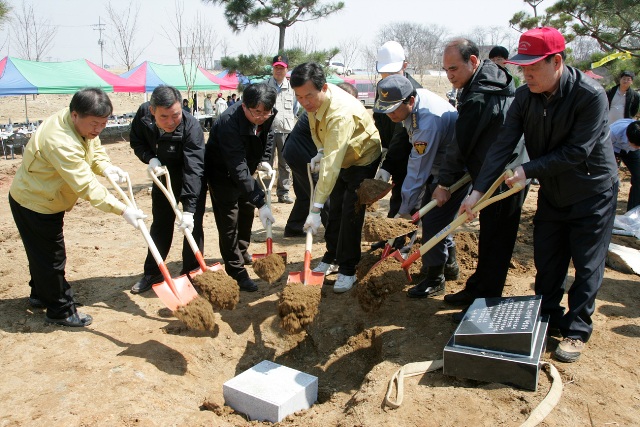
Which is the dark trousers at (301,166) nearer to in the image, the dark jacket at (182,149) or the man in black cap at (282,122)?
the dark jacket at (182,149)

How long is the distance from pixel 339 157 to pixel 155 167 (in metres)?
1.63

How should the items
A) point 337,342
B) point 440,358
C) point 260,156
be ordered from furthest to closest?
point 260,156, point 337,342, point 440,358

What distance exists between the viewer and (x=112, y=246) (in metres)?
6.40

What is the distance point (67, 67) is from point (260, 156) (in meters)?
15.8

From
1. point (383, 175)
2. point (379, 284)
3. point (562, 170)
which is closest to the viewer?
point (562, 170)

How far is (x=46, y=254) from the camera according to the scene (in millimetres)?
4113

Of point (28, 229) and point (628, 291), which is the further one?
point (628, 291)

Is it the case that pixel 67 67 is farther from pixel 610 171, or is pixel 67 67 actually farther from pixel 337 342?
pixel 610 171

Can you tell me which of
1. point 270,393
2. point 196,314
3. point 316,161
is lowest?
point 270,393

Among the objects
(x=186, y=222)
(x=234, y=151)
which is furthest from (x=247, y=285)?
(x=234, y=151)

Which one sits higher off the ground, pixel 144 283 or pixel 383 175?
pixel 383 175

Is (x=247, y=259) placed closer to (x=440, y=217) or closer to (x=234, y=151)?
(x=234, y=151)

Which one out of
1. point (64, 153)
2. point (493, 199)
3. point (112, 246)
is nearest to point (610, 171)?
point (493, 199)

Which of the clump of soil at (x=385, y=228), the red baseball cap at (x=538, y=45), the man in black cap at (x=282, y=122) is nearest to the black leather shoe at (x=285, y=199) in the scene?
the man in black cap at (x=282, y=122)
